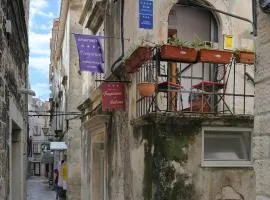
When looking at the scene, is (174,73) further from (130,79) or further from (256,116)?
(256,116)

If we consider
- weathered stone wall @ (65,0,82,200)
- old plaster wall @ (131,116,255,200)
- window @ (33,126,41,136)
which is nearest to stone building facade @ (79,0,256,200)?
old plaster wall @ (131,116,255,200)

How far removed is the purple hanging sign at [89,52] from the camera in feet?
33.1

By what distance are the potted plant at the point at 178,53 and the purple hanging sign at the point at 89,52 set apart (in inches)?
93.0

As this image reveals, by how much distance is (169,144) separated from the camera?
26.9 feet

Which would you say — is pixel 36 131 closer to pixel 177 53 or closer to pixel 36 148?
pixel 36 148

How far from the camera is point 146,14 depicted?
9414 mm

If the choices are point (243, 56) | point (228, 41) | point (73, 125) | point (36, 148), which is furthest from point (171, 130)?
point (36, 148)

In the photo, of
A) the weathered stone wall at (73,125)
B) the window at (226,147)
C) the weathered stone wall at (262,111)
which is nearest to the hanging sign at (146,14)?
the window at (226,147)

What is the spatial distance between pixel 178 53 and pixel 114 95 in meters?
2.51

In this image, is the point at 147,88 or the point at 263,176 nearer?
the point at 263,176

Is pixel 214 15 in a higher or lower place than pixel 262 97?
higher

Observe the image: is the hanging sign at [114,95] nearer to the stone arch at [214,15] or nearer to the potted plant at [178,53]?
the stone arch at [214,15]

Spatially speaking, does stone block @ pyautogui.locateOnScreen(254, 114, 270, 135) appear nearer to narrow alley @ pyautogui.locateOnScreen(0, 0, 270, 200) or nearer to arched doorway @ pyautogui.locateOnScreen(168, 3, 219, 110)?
narrow alley @ pyautogui.locateOnScreen(0, 0, 270, 200)

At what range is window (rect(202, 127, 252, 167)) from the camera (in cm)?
855
